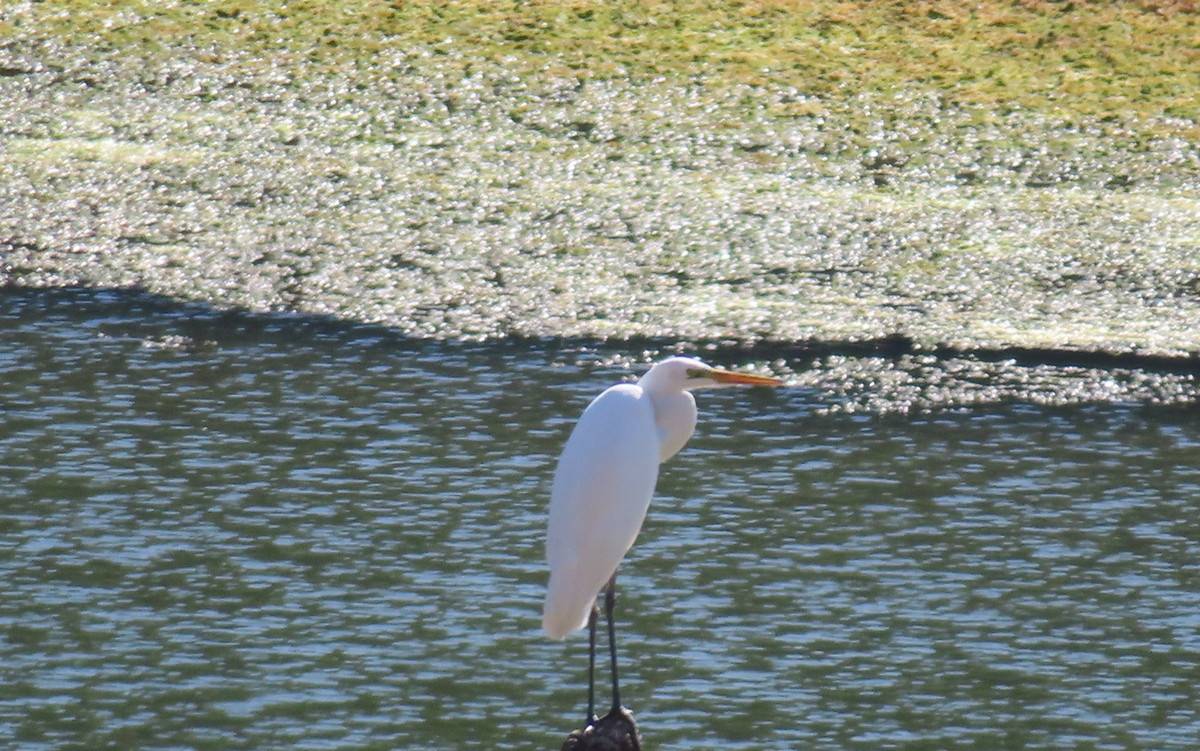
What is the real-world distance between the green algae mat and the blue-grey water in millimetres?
2570

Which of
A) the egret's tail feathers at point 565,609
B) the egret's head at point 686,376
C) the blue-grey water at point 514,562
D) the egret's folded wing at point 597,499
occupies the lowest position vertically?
the blue-grey water at point 514,562

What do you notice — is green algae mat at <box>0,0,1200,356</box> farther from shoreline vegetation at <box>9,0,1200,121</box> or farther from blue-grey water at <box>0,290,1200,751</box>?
blue-grey water at <box>0,290,1200,751</box>

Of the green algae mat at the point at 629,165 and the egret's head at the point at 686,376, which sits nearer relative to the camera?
the egret's head at the point at 686,376

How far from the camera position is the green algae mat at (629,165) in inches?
981

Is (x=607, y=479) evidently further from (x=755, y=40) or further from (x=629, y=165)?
(x=755, y=40)

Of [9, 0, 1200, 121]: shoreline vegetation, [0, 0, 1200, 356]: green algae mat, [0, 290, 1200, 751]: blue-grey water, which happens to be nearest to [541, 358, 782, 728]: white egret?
[0, 290, 1200, 751]: blue-grey water

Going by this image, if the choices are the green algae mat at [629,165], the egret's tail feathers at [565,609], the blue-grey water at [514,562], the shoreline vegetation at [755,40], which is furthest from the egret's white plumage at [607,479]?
the shoreline vegetation at [755,40]

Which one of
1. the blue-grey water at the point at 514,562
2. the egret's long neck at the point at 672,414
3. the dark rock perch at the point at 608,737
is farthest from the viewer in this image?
the blue-grey water at the point at 514,562

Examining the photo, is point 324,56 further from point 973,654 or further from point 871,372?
point 973,654

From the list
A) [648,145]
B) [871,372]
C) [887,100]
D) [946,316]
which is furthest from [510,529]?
[887,100]

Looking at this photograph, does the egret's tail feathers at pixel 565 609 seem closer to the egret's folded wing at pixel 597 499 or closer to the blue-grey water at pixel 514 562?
the egret's folded wing at pixel 597 499

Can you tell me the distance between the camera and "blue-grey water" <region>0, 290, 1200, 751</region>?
14.3 meters

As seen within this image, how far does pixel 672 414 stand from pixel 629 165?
16.7 m

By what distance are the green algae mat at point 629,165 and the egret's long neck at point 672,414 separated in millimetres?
10364
